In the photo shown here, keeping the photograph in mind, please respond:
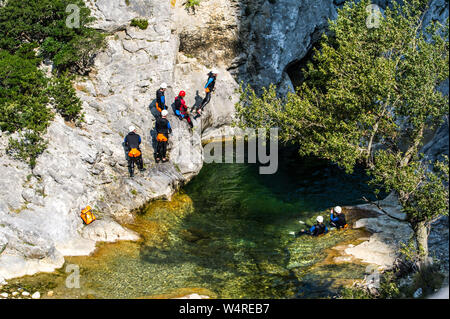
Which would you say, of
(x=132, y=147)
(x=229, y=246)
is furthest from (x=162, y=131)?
(x=229, y=246)

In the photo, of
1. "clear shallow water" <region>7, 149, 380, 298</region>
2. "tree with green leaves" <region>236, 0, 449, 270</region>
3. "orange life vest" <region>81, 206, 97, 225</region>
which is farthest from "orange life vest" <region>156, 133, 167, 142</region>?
"orange life vest" <region>81, 206, 97, 225</region>

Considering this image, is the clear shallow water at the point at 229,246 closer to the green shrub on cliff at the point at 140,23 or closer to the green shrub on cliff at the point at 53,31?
the green shrub on cliff at the point at 140,23

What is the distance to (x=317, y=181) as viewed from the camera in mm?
31578

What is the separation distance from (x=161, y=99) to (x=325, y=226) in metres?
12.6

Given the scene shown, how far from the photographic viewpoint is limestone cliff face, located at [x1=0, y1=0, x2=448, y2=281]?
19.9 m

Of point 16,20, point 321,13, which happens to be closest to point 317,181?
point 321,13

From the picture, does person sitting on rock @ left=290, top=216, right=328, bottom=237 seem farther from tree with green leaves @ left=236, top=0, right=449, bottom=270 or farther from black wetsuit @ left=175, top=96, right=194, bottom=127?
black wetsuit @ left=175, top=96, right=194, bottom=127

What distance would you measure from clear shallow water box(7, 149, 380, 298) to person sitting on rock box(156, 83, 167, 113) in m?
5.51

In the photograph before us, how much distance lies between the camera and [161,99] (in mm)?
27328

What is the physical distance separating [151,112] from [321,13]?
64.8 feet

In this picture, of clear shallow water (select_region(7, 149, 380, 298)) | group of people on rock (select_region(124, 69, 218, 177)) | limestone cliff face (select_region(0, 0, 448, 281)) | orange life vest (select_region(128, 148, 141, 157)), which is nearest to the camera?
clear shallow water (select_region(7, 149, 380, 298))

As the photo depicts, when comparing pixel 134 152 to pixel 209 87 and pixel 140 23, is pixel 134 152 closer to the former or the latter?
pixel 209 87

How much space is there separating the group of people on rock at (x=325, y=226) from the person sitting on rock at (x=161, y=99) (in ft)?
37.2
